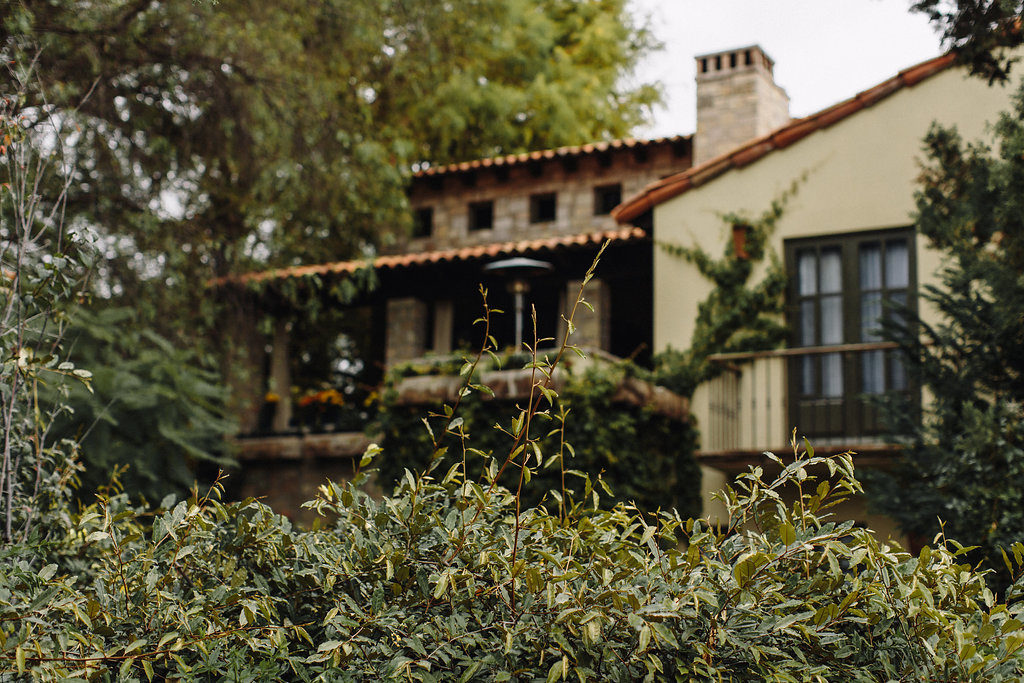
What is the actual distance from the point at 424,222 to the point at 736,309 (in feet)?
24.4

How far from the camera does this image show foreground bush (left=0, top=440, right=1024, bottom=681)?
283cm

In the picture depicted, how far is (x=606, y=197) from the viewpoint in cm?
1791

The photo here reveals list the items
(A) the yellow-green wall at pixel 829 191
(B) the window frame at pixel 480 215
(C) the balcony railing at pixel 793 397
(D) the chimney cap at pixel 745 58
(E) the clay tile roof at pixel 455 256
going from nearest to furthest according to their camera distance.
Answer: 1. (C) the balcony railing at pixel 793 397
2. (A) the yellow-green wall at pixel 829 191
3. (E) the clay tile roof at pixel 455 256
4. (D) the chimney cap at pixel 745 58
5. (B) the window frame at pixel 480 215

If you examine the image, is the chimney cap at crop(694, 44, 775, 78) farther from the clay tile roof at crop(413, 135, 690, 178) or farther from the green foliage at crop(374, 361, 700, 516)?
the green foliage at crop(374, 361, 700, 516)

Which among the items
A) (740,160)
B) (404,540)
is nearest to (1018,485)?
(740,160)

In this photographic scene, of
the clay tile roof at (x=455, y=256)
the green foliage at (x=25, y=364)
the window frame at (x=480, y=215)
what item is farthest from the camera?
the window frame at (x=480, y=215)

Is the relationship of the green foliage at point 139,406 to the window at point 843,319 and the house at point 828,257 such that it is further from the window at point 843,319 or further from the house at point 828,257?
the window at point 843,319

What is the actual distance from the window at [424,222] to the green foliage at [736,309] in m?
6.57

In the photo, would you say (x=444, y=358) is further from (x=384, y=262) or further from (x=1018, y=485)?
(x=1018, y=485)

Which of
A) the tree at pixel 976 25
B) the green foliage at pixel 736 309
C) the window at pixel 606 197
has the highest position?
the window at pixel 606 197

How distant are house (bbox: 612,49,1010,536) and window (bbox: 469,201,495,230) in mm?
5330

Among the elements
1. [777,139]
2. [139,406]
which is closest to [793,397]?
[777,139]

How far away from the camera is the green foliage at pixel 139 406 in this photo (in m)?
11.6

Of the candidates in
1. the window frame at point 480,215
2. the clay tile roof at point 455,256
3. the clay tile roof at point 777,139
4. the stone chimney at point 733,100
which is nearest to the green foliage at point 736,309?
the clay tile roof at point 777,139
